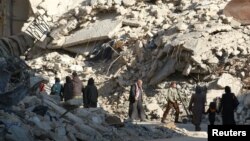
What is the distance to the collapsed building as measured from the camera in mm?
17047

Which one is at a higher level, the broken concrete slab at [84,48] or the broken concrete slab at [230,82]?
the broken concrete slab at [84,48]

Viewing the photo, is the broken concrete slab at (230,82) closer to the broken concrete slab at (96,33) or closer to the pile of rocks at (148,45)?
the pile of rocks at (148,45)

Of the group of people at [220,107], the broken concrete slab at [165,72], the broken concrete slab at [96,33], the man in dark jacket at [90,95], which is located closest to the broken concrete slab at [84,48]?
the broken concrete slab at [96,33]

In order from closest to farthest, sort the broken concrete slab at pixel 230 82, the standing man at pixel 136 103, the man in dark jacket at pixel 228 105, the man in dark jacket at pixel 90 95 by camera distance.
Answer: the man in dark jacket at pixel 228 105 < the man in dark jacket at pixel 90 95 < the standing man at pixel 136 103 < the broken concrete slab at pixel 230 82

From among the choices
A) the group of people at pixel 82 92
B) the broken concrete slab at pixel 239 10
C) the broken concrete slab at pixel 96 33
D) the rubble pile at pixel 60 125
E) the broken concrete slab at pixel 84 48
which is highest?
the broken concrete slab at pixel 96 33

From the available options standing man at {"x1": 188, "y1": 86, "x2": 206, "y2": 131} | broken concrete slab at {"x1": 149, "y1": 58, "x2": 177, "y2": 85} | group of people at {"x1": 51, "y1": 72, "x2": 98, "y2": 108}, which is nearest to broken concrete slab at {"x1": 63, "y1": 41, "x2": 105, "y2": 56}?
broken concrete slab at {"x1": 149, "y1": 58, "x2": 177, "y2": 85}

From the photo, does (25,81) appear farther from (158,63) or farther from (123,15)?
(123,15)

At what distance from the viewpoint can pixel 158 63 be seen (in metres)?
18.4

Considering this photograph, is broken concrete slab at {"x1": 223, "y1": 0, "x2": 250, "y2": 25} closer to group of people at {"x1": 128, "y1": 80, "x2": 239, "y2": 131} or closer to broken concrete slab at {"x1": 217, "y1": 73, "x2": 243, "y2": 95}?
group of people at {"x1": 128, "y1": 80, "x2": 239, "y2": 131}

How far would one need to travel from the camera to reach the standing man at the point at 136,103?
14.8 m

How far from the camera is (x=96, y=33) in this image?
21281mm

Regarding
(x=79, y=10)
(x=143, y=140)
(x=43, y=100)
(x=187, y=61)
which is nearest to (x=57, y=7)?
(x=79, y=10)

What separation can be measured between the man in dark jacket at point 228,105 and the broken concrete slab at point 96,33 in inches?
402

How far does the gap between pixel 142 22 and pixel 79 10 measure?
311 cm
